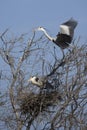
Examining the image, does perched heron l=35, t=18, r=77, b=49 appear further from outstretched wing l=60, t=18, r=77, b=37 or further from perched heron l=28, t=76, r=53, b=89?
perched heron l=28, t=76, r=53, b=89

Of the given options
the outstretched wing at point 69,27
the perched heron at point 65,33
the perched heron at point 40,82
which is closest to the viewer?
the perched heron at point 40,82

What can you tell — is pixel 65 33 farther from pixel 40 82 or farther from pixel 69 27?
pixel 40 82

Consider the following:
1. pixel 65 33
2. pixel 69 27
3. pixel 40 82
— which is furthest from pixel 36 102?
pixel 69 27

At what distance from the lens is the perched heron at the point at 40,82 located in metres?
7.12

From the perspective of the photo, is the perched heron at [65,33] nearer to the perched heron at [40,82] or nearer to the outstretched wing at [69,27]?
the outstretched wing at [69,27]

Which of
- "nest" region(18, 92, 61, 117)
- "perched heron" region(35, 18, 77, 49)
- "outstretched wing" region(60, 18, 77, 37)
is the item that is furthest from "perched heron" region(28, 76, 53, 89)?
"outstretched wing" region(60, 18, 77, 37)

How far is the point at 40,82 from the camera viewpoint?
7266 millimetres

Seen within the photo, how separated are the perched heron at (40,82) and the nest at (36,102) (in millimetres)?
182

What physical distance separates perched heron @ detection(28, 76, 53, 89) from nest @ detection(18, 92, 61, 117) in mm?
182

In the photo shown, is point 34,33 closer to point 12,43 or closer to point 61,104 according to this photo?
point 12,43

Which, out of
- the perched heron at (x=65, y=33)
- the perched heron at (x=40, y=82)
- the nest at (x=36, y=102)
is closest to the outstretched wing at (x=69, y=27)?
the perched heron at (x=65, y=33)

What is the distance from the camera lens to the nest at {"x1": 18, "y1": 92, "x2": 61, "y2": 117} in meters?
7.19

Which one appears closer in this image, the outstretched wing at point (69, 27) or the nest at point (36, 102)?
the nest at point (36, 102)

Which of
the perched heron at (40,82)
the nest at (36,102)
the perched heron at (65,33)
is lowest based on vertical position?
the nest at (36,102)
